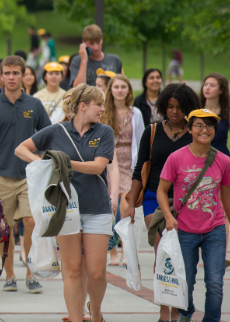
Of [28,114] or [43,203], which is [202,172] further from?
[28,114]

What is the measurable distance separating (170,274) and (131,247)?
2.03 feet

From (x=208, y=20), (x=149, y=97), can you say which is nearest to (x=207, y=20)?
(x=208, y=20)

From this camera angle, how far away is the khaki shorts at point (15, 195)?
6184 millimetres

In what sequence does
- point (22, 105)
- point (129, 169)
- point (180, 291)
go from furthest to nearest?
point (129, 169) < point (22, 105) < point (180, 291)

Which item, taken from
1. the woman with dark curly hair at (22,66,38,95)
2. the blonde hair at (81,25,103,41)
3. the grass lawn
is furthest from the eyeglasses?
the grass lawn

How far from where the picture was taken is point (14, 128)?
20.0ft

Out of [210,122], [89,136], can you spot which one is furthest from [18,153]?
[210,122]

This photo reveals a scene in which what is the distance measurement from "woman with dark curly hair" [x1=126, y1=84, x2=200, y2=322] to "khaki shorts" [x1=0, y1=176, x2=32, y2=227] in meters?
1.38

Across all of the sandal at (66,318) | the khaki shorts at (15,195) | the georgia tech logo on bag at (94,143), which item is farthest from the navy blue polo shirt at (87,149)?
the khaki shorts at (15,195)

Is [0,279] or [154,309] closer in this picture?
[154,309]

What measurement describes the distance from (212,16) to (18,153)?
1082 cm

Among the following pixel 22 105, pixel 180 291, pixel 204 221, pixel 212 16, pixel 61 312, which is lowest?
pixel 61 312

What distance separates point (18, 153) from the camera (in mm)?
4766

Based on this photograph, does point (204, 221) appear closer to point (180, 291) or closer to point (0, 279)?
point (180, 291)
